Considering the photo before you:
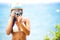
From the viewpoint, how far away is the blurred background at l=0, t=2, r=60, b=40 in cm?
128

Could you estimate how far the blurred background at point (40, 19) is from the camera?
4.20 feet

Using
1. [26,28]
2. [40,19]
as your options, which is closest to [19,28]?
[26,28]

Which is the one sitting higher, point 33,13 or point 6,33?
point 33,13

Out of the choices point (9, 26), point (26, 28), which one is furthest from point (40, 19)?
point (9, 26)

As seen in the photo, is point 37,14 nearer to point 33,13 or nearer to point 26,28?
point 33,13

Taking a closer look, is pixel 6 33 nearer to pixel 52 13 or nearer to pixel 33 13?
pixel 33 13

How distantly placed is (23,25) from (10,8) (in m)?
0.17

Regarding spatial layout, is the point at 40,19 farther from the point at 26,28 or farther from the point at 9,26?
the point at 9,26

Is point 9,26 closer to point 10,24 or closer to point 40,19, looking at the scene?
point 10,24

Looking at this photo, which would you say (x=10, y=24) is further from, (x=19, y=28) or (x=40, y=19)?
(x=40, y=19)

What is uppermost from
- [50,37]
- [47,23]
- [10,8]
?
[10,8]

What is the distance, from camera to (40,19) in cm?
131

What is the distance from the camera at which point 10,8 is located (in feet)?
4.22

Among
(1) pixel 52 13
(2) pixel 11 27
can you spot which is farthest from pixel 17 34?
(1) pixel 52 13
